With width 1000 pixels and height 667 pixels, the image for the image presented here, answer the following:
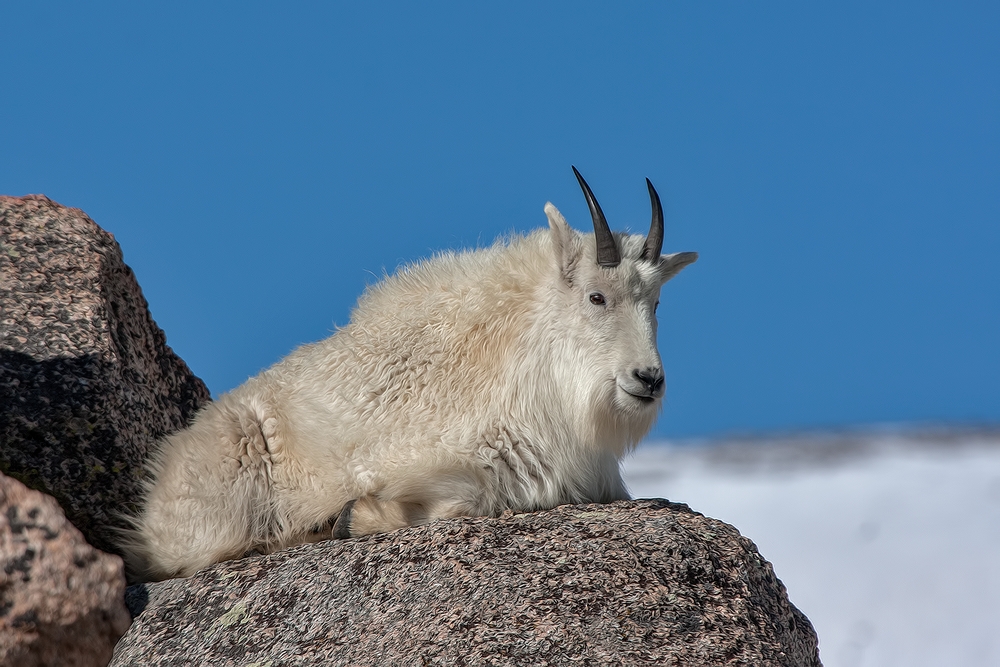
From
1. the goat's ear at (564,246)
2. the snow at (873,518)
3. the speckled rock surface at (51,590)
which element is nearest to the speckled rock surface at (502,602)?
the speckled rock surface at (51,590)

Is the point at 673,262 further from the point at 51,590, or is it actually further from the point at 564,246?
the point at 51,590

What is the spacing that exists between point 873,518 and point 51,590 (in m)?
36.8

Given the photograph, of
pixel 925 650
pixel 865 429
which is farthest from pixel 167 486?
pixel 865 429

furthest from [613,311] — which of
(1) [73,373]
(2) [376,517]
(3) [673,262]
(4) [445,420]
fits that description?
(1) [73,373]

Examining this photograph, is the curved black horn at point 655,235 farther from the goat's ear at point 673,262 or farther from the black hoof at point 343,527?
the black hoof at point 343,527

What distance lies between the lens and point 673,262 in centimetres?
806

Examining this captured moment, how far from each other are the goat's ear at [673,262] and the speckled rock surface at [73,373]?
3.89 meters

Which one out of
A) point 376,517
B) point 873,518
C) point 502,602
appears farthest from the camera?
point 873,518

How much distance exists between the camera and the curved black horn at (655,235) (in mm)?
7852

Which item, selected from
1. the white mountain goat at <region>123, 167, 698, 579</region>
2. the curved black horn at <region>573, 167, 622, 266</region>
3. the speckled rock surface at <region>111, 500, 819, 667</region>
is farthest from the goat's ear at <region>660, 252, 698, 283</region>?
the speckled rock surface at <region>111, 500, 819, 667</region>

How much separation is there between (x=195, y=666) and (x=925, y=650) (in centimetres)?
3087

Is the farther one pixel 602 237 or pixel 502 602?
pixel 602 237

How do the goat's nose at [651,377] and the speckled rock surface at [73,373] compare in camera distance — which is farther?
the speckled rock surface at [73,373]

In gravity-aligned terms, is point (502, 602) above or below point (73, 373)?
below
